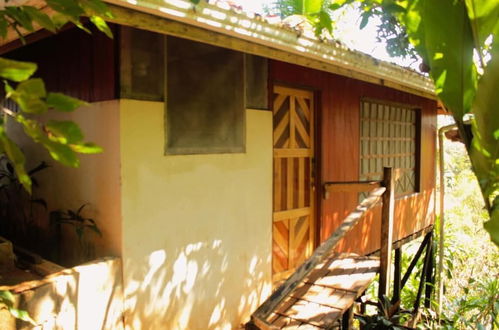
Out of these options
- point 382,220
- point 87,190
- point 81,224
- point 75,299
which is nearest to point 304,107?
point 382,220

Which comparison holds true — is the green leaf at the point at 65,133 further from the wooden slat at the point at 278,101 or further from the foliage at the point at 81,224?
the wooden slat at the point at 278,101

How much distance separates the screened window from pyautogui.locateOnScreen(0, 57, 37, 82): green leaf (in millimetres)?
5493

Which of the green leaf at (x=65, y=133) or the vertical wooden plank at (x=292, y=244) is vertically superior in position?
the green leaf at (x=65, y=133)

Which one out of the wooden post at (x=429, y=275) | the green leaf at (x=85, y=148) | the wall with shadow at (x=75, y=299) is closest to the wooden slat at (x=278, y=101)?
the wall with shadow at (x=75, y=299)

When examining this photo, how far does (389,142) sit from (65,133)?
6.48 m

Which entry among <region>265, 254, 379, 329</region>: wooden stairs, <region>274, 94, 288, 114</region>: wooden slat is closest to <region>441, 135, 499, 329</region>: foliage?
<region>265, 254, 379, 329</region>: wooden stairs

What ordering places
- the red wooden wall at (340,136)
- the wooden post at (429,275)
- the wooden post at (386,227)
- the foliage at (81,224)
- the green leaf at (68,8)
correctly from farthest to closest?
the wooden post at (429,275) → the red wooden wall at (340,136) → the wooden post at (386,227) → the foliage at (81,224) → the green leaf at (68,8)

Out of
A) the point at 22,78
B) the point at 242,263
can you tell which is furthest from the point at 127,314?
the point at 22,78

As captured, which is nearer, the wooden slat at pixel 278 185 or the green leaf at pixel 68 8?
the green leaf at pixel 68 8

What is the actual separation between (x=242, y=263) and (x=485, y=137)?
10.1 feet

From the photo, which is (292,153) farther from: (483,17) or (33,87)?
(33,87)

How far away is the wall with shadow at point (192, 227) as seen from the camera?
313 centimetres

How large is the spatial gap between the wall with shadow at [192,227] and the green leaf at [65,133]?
92.7 inches

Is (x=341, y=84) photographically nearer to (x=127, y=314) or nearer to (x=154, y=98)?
(x=154, y=98)
